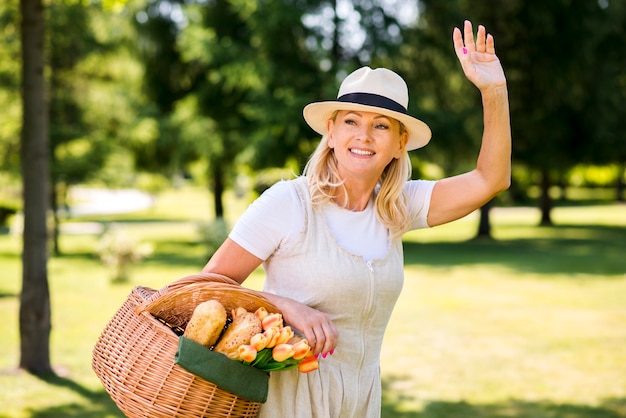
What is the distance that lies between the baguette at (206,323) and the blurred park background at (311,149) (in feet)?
15.4

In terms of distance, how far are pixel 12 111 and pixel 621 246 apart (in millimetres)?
16968

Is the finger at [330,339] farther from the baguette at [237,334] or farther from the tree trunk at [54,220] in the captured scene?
the tree trunk at [54,220]

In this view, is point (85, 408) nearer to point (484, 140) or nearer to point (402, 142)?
point (402, 142)

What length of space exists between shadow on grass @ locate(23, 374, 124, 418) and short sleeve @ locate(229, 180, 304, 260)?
4.39 m

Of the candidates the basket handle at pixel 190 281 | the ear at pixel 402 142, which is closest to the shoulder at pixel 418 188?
the ear at pixel 402 142

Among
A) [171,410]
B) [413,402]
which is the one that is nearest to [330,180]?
[171,410]

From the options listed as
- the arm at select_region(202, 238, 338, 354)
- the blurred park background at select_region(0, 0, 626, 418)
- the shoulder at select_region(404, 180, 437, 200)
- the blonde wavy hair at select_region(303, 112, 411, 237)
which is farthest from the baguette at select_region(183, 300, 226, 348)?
the blurred park background at select_region(0, 0, 626, 418)

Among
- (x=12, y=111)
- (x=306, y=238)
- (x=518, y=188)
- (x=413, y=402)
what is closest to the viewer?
(x=306, y=238)

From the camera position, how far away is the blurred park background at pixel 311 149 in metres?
7.50

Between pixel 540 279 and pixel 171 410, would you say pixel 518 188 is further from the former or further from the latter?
pixel 171 410

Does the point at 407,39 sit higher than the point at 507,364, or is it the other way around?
the point at 407,39

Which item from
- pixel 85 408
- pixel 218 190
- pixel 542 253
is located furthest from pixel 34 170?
pixel 218 190

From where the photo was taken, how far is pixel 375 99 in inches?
103

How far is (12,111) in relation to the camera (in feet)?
61.7
